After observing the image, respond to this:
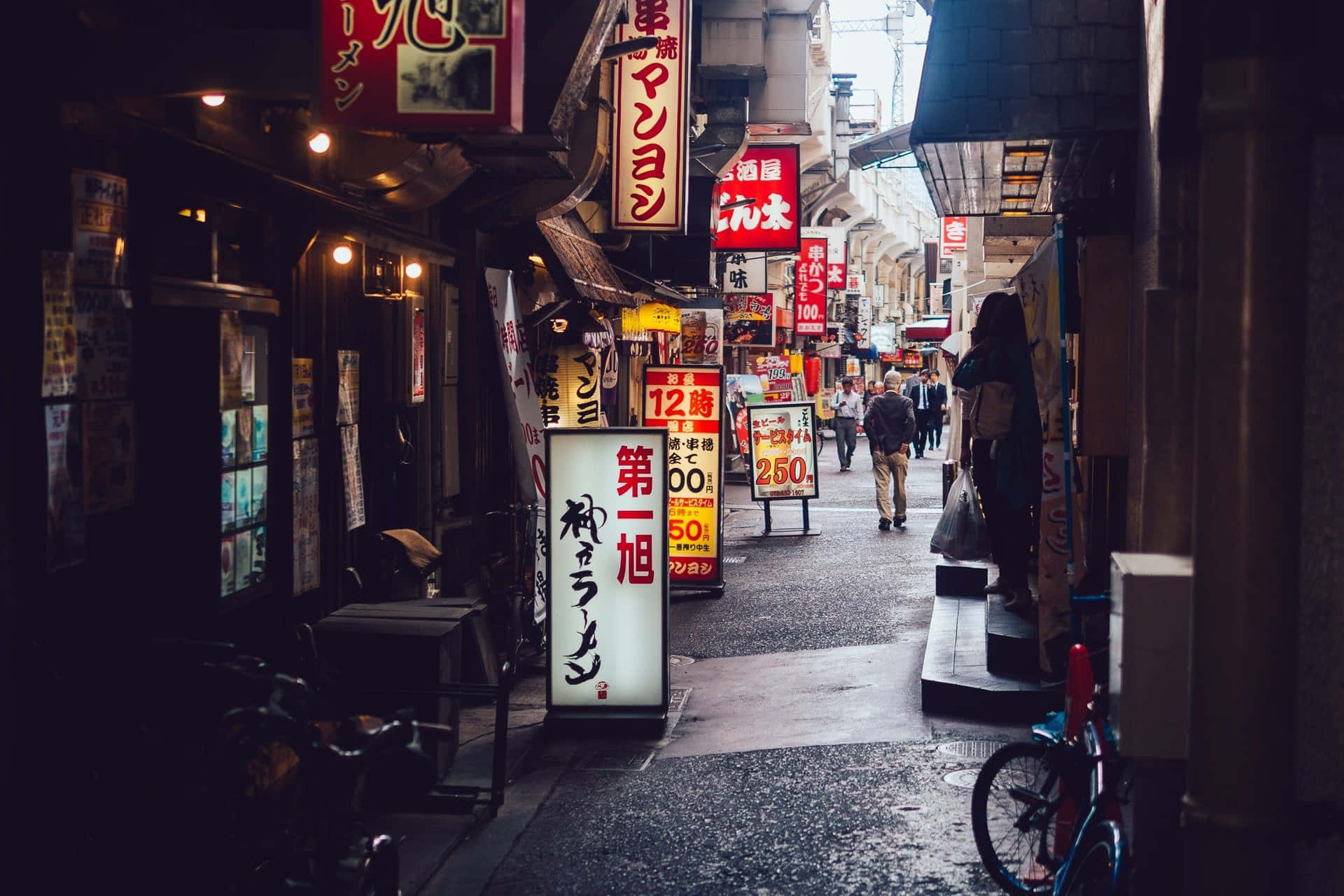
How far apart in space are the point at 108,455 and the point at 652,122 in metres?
10.0

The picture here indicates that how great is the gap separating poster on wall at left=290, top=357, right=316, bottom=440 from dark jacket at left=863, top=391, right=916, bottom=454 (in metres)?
13.8

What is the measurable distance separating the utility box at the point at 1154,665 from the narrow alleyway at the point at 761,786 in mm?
2734

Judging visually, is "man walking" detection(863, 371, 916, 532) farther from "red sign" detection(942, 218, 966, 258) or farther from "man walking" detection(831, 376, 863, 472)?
"red sign" detection(942, 218, 966, 258)

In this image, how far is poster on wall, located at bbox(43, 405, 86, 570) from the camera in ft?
17.1

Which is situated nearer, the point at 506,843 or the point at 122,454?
the point at 122,454

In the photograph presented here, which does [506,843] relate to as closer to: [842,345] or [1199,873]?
[1199,873]

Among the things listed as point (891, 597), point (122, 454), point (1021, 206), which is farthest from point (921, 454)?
point (122, 454)

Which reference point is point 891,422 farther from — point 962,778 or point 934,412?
point 934,412

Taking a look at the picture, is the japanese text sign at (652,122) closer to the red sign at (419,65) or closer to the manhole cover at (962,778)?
the manhole cover at (962,778)

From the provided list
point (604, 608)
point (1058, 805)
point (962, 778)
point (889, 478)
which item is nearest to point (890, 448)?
point (889, 478)

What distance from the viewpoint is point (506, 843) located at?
7.03 m

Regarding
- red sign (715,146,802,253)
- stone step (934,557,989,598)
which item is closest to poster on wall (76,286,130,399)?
stone step (934,557,989,598)

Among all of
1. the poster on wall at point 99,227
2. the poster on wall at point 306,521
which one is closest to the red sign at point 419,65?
the poster on wall at point 99,227

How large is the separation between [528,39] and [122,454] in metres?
4.31
